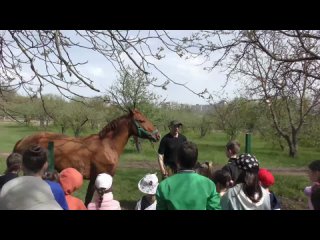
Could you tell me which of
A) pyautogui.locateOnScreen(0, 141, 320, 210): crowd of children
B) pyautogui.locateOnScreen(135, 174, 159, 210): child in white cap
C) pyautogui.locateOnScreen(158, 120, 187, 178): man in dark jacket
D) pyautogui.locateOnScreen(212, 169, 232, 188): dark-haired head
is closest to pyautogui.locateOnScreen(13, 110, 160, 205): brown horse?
pyautogui.locateOnScreen(158, 120, 187, 178): man in dark jacket

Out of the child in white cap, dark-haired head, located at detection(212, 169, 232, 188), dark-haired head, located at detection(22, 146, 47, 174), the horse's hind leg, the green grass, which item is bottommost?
the green grass

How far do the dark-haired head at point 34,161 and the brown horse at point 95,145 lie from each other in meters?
4.01

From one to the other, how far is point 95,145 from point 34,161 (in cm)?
452

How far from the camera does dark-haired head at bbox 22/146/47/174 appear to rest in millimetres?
2432

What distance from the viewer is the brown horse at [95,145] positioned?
677 cm

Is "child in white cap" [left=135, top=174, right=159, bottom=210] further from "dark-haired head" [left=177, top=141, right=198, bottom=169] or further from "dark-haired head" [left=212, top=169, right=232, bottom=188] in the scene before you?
"dark-haired head" [left=177, top=141, right=198, bottom=169]

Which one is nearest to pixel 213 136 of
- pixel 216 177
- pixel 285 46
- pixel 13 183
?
pixel 285 46

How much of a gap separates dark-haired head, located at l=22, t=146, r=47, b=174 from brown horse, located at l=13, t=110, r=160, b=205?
13.2ft

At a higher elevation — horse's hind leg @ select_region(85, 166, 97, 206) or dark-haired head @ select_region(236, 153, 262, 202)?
dark-haired head @ select_region(236, 153, 262, 202)

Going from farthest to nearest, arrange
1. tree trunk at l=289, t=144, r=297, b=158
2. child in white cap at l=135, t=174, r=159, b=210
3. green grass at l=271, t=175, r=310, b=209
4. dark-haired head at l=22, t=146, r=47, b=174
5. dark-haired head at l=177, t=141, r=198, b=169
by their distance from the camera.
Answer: tree trunk at l=289, t=144, r=297, b=158, green grass at l=271, t=175, r=310, b=209, child in white cap at l=135, t=174, r=159, b=210, dark-haired head at l=177, t=141, r=198, b=169, dark-haired head at l=22, t=146, r=47, b=174

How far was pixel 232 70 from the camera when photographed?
9.94m
